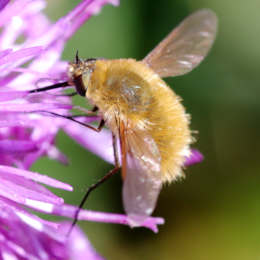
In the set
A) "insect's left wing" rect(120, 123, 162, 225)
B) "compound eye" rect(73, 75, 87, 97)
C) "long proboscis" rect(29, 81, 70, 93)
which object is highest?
"long proboscis" rect(29, 81, 70, 93)

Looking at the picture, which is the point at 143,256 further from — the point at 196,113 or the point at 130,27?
the point at 130,27

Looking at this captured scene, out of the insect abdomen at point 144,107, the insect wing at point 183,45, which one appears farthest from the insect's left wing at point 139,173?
the insect wing at point 183,45

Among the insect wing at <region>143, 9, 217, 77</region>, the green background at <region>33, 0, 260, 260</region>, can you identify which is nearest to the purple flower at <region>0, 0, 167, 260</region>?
the insect wing at <region>143, 9, 217, 77</region>

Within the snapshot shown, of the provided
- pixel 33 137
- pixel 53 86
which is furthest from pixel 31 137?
pixel 53 86

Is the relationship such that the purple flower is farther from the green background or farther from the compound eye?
the green background

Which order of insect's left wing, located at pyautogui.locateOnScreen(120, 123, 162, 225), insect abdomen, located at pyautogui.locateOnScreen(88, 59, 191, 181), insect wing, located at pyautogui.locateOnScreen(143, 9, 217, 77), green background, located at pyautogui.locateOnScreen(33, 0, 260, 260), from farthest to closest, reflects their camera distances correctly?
1. green background, located at pyautogui.locateOnScreen(33, 0, 260, 260)
2. insect wing, located at pyautogui.locateOnScreen(143, 9, 217, 77)
3. insect abdomen, located at pyautogui.locateOnScreen(88, 59, 191, 181)
4. insect's left wing, located at pyautogui.locateOnScreen(120, 123, 162, 225)

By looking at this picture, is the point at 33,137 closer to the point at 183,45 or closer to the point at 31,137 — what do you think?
the point at 31,137

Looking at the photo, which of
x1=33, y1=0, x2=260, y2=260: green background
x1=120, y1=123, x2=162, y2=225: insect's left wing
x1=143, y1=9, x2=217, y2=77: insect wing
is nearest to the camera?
x1=120, y1=123, x2=162, y2=225: insect's left wing
